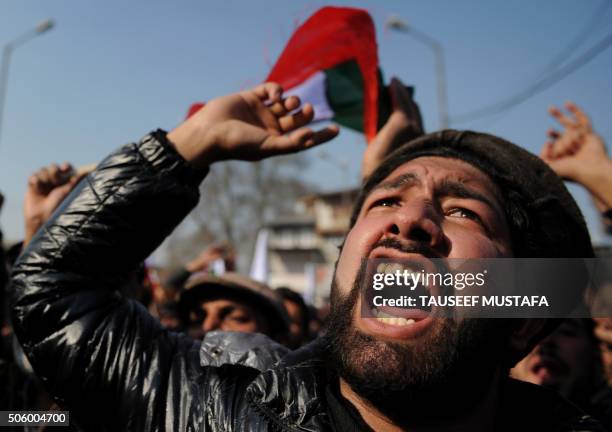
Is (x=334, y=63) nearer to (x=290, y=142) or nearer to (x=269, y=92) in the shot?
(x=269, y=92)

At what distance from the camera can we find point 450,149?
217cm

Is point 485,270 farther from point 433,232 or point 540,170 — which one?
point 540,170

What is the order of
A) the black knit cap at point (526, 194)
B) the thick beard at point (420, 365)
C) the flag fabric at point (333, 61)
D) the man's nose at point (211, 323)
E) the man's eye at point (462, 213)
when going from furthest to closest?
the man's nose at point (211, 323) < the flag fabric at point (333, 61) < the black knit cap at point (526, 194) < the man's eye at point (462, 213) < the thick beard at point (420, 365)

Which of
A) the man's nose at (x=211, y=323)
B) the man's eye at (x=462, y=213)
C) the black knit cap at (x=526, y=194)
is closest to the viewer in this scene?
the man's eye at (x=462, y=213)

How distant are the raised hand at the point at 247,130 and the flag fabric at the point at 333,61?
631mm

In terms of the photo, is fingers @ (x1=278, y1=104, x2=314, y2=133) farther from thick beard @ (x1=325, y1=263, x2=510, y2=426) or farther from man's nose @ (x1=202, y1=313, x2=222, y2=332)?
man's nose @ (x1=202, y1=313, x2=222, y2=332)

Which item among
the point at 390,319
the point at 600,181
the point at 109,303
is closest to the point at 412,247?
the point at 390,319

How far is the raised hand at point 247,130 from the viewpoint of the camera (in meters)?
1.89

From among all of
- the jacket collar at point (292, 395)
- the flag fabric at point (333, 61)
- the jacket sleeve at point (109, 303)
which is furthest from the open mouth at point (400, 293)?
the flag fabric at point (333, 61)

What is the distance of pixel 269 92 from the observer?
2070mm

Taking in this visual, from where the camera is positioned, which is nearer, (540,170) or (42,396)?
(540,170)

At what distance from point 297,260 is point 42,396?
5128cm

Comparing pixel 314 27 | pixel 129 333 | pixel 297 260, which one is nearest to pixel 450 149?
pixel 314 27

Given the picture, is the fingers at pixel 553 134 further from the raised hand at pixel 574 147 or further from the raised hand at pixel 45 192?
the raised hand at pixel 45 192
